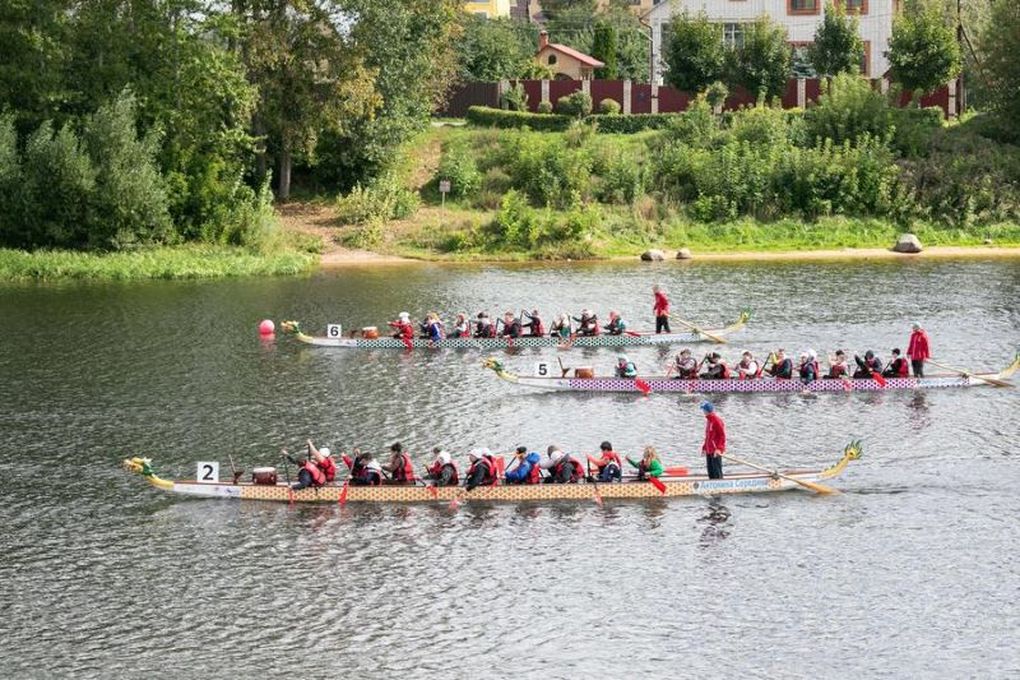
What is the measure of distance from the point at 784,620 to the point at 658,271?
47115 millimetres

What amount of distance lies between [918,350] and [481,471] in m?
19.9

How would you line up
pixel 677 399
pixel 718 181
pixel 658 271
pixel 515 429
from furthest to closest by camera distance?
pixel 718 181 < pixel 658 271 < pixel 677 399 < pixel 515 429

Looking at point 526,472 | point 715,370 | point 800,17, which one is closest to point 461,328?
point 715,370

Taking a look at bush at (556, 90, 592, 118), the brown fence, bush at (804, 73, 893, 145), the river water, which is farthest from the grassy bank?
bush at (804, 73, 893, 145)

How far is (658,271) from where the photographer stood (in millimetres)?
76438

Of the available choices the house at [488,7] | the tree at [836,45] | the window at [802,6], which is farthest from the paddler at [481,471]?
the house at [488,7]

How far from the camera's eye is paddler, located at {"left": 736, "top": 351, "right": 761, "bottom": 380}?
4994 cm

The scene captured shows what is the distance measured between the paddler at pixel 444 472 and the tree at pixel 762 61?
64442 mm

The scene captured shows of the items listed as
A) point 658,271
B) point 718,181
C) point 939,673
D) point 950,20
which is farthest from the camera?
point 950,20

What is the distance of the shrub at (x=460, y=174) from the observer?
89125mm

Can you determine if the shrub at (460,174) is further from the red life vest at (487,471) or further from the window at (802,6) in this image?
the red life vest at (487,471)

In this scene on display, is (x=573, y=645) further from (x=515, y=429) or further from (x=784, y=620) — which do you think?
(x=515, y=429)

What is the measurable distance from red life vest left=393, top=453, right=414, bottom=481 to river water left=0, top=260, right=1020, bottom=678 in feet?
2.97

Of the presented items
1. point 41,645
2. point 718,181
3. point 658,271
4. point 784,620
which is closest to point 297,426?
point 41,645
